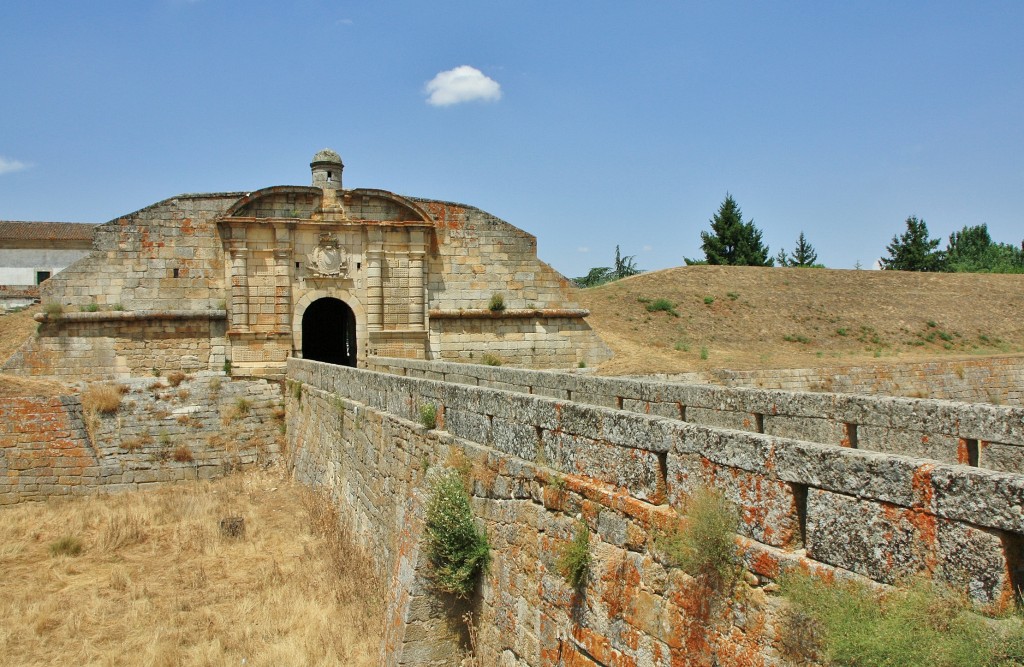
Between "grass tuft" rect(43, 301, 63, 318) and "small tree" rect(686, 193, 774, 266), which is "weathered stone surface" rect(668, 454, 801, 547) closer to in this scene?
"grass tuft" rect(43, 301, 63, 318)

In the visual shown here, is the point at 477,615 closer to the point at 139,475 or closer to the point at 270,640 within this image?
the point at 270,640

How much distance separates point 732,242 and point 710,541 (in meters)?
39.4

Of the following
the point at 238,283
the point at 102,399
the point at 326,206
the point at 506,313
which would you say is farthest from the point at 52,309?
the point at 506,313

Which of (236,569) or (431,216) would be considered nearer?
(236,569)

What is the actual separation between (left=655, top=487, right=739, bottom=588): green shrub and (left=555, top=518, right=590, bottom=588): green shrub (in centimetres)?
88

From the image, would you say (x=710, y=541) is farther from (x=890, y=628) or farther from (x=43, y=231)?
(x=43, y=231)

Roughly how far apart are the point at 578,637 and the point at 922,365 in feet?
56.0

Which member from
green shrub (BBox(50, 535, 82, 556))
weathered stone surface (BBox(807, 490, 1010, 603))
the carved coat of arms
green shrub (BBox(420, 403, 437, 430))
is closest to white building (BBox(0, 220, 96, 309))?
the carved coat of arms

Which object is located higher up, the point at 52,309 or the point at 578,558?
the point at 52,309

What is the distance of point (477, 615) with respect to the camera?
5949 mm

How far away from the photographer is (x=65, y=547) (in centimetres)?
1115

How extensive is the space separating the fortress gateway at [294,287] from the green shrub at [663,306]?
756 cm

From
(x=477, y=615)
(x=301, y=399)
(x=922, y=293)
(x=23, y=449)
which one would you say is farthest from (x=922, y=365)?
(x=23, y=449)

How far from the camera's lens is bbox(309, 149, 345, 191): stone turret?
17125 mm
